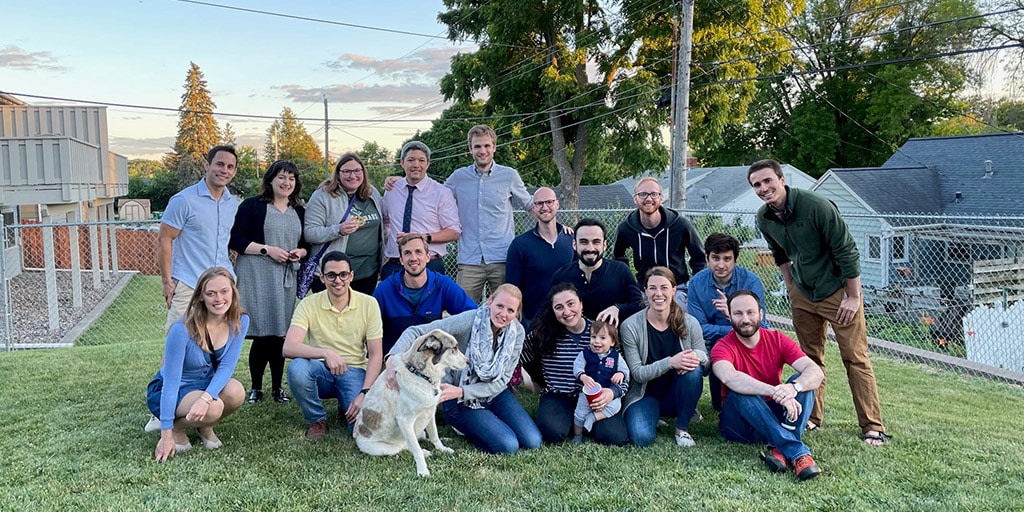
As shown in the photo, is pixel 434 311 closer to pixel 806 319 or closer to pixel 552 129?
pixel 806 319

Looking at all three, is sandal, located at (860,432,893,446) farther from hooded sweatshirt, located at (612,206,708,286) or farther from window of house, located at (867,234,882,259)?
window of house, located at (867,234,882,259)

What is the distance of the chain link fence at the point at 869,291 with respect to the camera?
908 centimetres

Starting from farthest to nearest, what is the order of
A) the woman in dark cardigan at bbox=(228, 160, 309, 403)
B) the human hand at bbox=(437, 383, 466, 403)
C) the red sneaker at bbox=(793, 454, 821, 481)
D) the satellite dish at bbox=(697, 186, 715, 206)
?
the satellite dish at bbox=(697, 186, 715, 206), the woman in dark cardigan at bbox=(228, 160, 309, 403), the human hand at bbox=(437, 383, 466, 403), the red sneaker at bbox=(793, 454, 821, 481)

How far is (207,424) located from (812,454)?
132 inches

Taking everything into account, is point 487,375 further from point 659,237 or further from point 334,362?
point 659,237

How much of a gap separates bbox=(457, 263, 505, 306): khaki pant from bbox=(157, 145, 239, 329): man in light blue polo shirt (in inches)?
70.1

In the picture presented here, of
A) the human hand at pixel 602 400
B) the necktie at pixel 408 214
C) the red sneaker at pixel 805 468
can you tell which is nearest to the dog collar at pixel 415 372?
the human hand at pixel 602 400

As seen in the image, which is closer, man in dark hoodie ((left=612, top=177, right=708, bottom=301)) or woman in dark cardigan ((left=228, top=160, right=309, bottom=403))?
woman in dark cardigan ((left=228, top=160, right=309, bottom=403))

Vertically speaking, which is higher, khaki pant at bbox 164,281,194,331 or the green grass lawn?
khaki pant at bbox 164,281,194,331

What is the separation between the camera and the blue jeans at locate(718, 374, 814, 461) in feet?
11.5

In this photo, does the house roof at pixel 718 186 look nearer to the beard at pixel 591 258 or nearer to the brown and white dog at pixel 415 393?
the beard at pixel 591 258

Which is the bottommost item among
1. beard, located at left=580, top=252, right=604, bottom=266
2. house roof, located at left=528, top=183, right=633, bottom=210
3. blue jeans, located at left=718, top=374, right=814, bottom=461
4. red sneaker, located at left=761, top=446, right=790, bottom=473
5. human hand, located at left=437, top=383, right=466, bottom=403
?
red sneaker, located at left=761, top=446, right=790, bottom=473

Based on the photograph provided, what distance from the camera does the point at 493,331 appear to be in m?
3.89

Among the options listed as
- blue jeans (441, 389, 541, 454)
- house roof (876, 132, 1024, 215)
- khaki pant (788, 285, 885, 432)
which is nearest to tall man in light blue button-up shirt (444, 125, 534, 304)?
blue jeans (441, 389, 541, 454)
